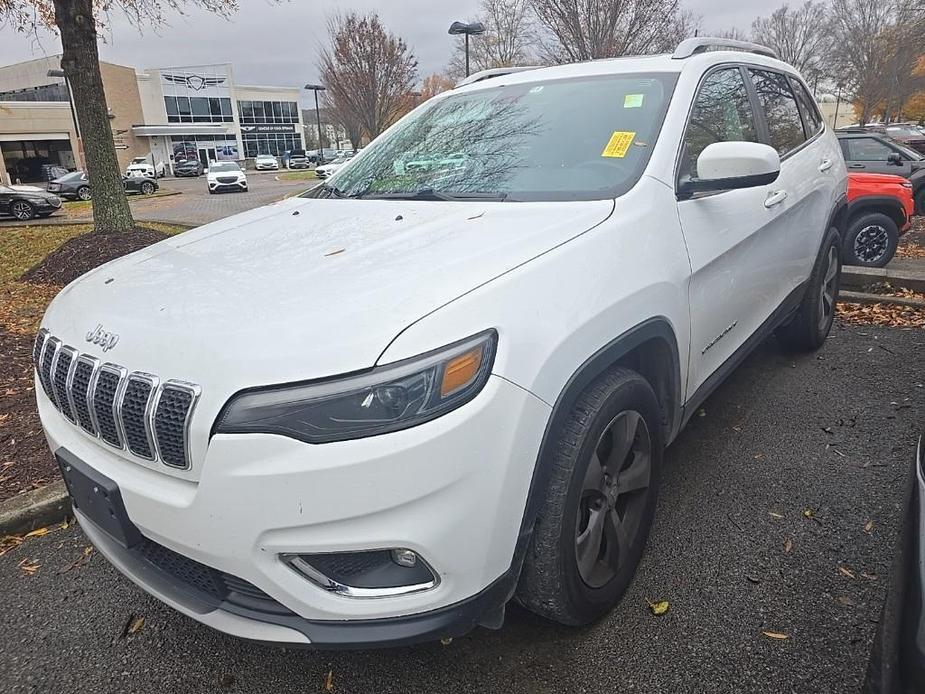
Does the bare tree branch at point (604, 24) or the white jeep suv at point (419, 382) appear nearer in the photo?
the white jeep suv at point (419, 382)

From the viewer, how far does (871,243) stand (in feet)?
23.7

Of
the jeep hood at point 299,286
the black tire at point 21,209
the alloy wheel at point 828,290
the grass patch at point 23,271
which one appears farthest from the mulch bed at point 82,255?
the black tire at point 21,209

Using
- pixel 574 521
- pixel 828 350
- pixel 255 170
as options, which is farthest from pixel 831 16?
pixel 574 521

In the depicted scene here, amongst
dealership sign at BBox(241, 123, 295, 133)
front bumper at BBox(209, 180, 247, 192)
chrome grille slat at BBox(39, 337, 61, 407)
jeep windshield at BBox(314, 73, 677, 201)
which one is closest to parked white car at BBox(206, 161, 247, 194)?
front bumper at BBox(209, 180, 247, 192)

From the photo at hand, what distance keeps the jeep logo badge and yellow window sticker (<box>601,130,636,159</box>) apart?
1.81 m

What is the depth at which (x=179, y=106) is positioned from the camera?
206 feet

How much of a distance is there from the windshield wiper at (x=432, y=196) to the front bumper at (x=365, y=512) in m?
1.11

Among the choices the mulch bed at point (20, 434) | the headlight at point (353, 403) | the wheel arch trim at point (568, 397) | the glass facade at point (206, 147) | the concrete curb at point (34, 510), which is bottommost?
the concrete curb at point (34, 510)

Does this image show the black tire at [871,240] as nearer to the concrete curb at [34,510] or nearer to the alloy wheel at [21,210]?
the concrete curb at [34,510]

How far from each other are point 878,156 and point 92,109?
1196 cm

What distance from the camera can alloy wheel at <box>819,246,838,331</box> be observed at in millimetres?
4309

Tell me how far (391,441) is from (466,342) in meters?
0.29

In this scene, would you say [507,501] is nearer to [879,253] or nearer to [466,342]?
[466,342]

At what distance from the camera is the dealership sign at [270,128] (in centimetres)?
6981
